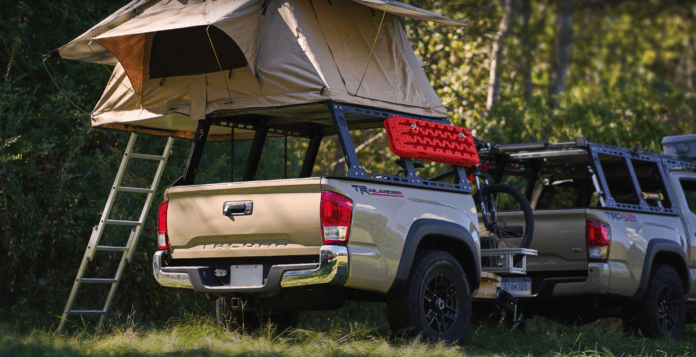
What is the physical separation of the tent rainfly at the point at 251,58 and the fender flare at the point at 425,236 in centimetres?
108

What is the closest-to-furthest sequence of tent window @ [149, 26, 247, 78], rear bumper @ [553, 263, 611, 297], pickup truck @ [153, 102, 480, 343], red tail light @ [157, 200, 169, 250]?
1. pickup truck @ [153, 102, 480, 343]
2. red tail light @ [157, 200, 169, 250]
3. tent window @ [149, 26, 247, 78]
4. rear bumper @ [553, 263, 611, 297]

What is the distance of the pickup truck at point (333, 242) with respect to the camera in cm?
580

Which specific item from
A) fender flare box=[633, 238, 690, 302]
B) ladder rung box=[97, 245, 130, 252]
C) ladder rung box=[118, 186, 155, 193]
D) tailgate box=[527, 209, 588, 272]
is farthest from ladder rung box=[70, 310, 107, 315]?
fender flare box=[633, 238, 690, 302]

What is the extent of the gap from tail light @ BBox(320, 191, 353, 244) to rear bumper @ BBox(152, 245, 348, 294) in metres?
0.07

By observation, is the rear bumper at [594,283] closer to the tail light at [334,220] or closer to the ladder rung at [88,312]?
the tail light at [334,220]

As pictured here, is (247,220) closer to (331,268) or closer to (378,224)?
(331,268)

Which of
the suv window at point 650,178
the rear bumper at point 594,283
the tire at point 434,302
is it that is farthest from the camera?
the suv window at point 650,178

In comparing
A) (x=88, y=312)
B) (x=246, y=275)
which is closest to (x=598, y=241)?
(x=246, y=275)

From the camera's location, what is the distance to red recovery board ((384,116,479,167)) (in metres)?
6.48

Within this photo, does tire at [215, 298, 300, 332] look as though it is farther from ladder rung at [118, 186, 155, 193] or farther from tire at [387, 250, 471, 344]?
ladder rung at [118, 186, 155, 193]

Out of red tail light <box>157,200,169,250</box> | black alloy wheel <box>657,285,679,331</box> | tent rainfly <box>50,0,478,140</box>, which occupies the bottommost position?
black alloy wheel <box>657,285,679,331</box>

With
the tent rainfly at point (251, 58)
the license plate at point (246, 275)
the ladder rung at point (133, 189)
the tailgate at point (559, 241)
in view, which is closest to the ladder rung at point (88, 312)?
the ladder rung at point (133, 189)

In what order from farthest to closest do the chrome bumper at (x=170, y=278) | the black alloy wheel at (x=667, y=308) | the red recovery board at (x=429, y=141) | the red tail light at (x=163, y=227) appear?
the black alloy wheel at (x=667, y=308)
the red tail light at (x=163, y=227)
the red recovery board at (x=429, y=141)
the chrome bumper at (x=170, y=278)

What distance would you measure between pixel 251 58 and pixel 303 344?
89.8 inches
